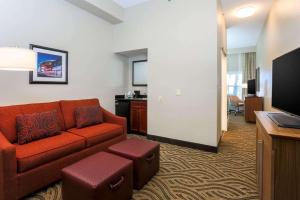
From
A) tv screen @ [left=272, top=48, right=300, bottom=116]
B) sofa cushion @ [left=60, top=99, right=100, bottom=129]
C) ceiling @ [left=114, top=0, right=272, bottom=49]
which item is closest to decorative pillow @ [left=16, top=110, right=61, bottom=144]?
sofa cushion @ [left=60, top=99, right=100, bottom=129]

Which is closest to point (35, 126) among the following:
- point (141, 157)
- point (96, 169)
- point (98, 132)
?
point (98, 132)

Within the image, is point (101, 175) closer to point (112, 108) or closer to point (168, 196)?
point (168, 196)

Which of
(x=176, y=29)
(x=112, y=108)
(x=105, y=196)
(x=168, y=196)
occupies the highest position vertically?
(x=176, y=29)

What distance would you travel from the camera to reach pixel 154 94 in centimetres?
373

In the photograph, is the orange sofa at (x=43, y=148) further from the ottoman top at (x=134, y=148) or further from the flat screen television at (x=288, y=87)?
the flat screen television at (x=288, y=87)

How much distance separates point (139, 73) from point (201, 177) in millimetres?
3178

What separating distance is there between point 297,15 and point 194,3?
158 centimetres

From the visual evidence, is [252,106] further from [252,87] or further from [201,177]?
[201,177]

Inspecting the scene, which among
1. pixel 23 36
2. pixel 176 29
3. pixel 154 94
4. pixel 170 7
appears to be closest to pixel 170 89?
pixel 154 94

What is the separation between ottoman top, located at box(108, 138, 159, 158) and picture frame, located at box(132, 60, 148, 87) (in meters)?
2.49

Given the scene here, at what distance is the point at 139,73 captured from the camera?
468 cm

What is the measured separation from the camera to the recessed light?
149 inches

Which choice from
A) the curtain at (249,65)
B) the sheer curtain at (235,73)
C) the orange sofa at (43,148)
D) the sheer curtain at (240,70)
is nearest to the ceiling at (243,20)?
the curtain at (249,65)

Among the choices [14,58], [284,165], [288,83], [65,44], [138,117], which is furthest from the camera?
[138,117]
